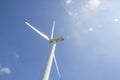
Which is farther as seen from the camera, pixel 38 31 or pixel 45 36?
pixel 45 36

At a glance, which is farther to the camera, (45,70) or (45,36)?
Answer: (45,36)

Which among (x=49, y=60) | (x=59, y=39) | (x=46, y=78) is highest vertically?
(x=59, y=39)

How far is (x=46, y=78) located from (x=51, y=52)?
26.7 feet

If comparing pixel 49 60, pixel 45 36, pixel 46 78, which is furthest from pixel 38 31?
pixel 46 78

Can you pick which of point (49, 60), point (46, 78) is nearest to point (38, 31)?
point (49, 60)

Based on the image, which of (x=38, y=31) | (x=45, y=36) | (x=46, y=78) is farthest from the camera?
(x=45, y=36)

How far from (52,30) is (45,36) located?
2.43 metres

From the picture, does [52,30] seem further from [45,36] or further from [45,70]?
[45,70]

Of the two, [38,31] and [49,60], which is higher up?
[38,31]

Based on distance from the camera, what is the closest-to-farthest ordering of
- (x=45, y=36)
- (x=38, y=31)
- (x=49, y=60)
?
(x=49, y=60) < (x=38, y=31) < (x=45, y=36)

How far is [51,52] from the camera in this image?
48469mm

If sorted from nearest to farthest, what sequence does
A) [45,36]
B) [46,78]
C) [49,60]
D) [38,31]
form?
[46,78]
[49,60]
[38,31]
[45,36]

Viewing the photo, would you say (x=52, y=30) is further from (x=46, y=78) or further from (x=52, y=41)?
(x=46, y=78)

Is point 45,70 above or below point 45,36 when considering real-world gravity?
below
